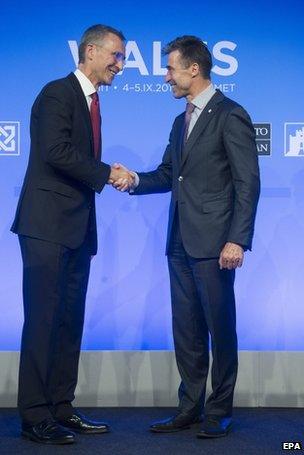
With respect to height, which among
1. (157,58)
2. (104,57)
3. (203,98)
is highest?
(157,58)

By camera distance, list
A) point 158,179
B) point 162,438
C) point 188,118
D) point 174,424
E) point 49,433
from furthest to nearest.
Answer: point 158,179, point 188,118, point 174,424, point 162,438, point 49,433

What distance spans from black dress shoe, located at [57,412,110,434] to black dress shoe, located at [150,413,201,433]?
196 millimetres

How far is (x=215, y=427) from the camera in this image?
3287mm

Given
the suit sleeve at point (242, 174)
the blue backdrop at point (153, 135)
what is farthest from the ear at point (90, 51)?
the blue backdrop at point (153, 135)

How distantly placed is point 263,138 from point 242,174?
92 cm

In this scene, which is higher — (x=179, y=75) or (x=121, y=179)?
(x=179, y=75)

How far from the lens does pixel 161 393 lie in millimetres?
3979

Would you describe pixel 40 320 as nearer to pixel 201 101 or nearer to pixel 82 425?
pixel 82 425

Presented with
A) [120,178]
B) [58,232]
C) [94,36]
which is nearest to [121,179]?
[120,178]

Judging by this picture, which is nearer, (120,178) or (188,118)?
(120,178)

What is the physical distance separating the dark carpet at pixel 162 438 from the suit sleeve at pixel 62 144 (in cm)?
98

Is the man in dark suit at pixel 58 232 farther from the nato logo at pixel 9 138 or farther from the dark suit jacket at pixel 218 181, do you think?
the nato logo at pixel 9 138

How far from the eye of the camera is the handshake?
134 inches

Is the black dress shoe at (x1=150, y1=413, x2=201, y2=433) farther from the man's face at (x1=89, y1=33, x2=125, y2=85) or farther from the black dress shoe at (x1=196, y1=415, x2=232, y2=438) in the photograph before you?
the man's face at (x1=89, y1=33, x2=125, y2=85)
